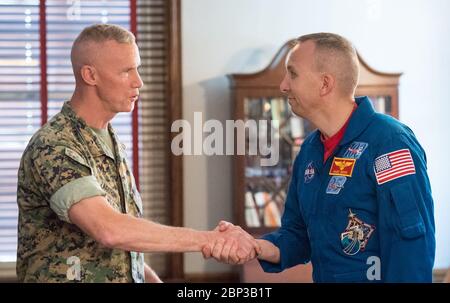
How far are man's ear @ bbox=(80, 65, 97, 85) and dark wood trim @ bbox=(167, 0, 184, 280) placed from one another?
11.4 ft

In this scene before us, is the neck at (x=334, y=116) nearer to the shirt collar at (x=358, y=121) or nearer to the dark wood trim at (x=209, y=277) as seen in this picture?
the shirt collar at (x=358, y=121)

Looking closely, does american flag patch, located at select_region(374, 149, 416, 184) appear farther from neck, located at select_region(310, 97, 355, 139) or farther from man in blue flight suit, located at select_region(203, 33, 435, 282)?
neck, located at select_region(310, 97, 355, 139)

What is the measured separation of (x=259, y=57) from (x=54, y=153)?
4086mm

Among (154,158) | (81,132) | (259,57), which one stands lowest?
(154,158)

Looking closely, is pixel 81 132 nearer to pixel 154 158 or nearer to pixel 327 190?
pixel 327 190

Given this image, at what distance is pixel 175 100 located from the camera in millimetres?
6281

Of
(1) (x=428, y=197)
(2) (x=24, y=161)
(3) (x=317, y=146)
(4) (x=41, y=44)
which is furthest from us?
(4) (x=41, y=44)

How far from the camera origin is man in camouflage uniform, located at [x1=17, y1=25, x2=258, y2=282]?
2455 millimetres

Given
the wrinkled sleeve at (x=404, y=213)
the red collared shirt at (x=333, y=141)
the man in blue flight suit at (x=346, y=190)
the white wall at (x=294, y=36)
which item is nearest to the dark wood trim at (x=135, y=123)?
the white wall at (x=294, y=36)

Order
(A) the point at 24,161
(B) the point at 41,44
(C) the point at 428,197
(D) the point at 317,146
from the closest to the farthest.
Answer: (C) the point at 428,197 < (A) the point at 24,161 < (D) the point at 317,146 < (B) the point at 41,44

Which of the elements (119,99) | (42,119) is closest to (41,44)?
(42,119)

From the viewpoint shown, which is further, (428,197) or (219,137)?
(219,137)

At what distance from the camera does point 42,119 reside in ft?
20.6

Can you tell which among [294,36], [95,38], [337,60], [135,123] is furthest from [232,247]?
[294,36]
